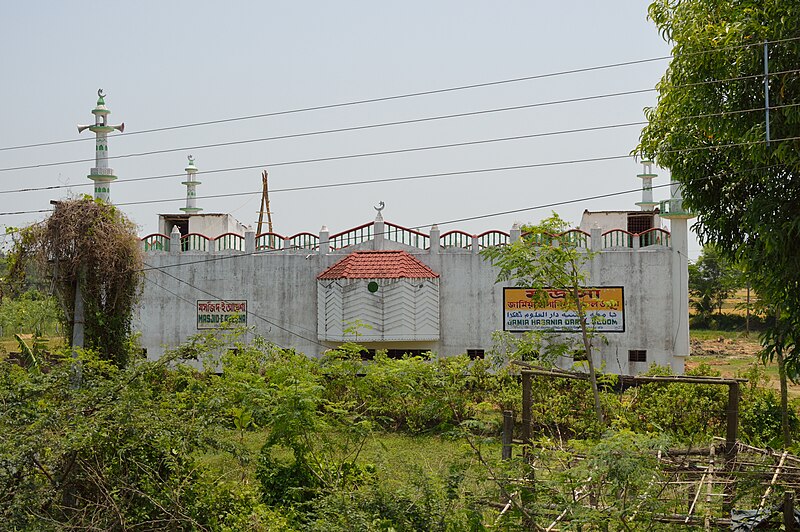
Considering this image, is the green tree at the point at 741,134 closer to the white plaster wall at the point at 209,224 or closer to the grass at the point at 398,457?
the grass at the point at 398,457

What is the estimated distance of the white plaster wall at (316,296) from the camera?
2147 cm

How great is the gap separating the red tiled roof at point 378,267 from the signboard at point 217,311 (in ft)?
7.52

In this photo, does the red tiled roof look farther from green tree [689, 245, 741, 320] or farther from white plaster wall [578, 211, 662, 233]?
green tree [689, 245, 741, 320]

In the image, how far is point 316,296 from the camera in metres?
22.3

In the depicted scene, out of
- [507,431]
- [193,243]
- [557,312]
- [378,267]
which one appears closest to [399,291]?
[378,267]

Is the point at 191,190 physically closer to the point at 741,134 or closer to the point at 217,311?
the point at 217,311

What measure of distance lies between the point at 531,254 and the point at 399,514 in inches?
160

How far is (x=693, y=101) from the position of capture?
35.7 ft

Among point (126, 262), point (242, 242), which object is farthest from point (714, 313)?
point (126, 262)

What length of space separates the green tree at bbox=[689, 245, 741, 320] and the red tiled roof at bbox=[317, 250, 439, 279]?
3125cm

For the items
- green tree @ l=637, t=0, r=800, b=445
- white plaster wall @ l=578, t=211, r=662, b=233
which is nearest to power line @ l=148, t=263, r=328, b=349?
white plaster wall @ l=578, t=211, r=662, b=233

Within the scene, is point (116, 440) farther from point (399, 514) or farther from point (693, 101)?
point (693, 101)

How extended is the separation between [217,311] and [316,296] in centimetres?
268

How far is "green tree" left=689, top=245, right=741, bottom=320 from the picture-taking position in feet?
161
